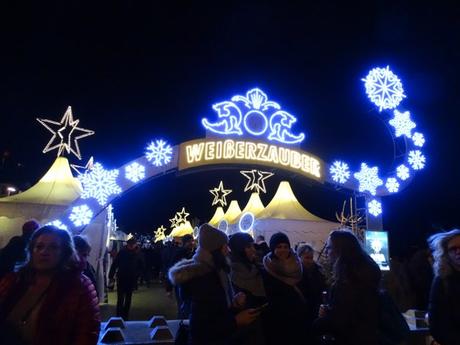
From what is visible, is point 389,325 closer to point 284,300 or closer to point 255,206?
point 284,300

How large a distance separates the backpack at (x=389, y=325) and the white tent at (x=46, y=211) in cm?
849

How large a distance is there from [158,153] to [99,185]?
1.44 m

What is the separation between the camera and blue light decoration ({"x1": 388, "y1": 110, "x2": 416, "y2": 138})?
11.3 metres

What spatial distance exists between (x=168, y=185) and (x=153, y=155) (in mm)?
47658

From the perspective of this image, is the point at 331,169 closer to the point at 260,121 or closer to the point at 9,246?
the point at 260,121

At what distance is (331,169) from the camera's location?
403 inches

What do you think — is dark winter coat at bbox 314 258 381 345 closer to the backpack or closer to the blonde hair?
the backpack

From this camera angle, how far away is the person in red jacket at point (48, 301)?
229cm

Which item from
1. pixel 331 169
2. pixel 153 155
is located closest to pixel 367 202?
pixel 331 169

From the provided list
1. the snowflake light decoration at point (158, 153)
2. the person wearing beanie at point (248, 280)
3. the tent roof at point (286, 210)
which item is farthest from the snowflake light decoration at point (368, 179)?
the person wearing beanie at point (248, 280)

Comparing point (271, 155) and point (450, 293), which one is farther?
point (271, 155)

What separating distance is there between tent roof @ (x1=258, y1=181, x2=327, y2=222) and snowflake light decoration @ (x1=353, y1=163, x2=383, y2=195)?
5471 mm

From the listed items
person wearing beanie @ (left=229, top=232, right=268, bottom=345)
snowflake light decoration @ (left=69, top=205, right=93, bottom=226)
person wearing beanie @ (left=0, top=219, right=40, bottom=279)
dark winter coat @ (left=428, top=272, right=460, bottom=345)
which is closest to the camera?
dark winter coat @ (left=428, top=272, right=460, bottom=345)

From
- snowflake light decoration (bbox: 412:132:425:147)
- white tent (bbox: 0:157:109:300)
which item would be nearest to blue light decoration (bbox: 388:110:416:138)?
snowflake light decoration (bbox: 412:132:425:147)
